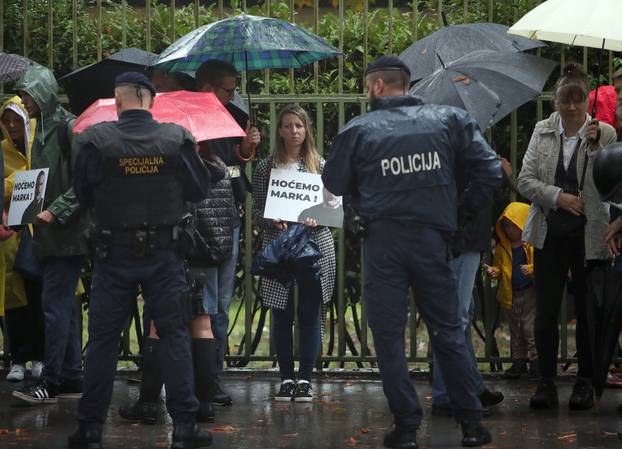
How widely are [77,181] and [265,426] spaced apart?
1.89 metres

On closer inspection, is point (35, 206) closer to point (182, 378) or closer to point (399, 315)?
point (182, 378)

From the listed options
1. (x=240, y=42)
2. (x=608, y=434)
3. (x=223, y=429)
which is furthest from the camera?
(x=240, y=42)

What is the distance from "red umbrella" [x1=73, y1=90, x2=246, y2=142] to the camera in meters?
7.38

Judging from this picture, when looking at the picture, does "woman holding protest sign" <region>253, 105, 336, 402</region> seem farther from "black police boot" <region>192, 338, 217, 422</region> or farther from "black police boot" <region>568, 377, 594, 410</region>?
"black police boot" <region>568, 377, 594, 410</region>

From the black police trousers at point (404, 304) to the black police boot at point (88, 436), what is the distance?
5.11ft

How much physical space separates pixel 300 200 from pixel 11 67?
6.60 feet

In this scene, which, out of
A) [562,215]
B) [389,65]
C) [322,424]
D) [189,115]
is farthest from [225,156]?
[562,215]

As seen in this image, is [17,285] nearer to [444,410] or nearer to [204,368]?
[204,368]

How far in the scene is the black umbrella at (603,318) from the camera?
25.3ft

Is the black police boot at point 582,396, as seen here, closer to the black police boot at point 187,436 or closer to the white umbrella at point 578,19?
the white umbrella at point 578,19

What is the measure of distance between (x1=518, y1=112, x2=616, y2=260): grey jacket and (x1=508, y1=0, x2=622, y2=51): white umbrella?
2.05 ft

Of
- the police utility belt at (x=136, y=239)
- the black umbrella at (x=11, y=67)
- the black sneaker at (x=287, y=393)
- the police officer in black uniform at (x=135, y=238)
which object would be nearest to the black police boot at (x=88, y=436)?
the police officer in black uniform at (x=135, y=238)

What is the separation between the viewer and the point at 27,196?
830 centimetres

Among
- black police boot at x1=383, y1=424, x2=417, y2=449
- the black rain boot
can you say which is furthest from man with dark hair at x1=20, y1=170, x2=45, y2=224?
black police boot at x1=383, y1=424, x2=417, y2=449
